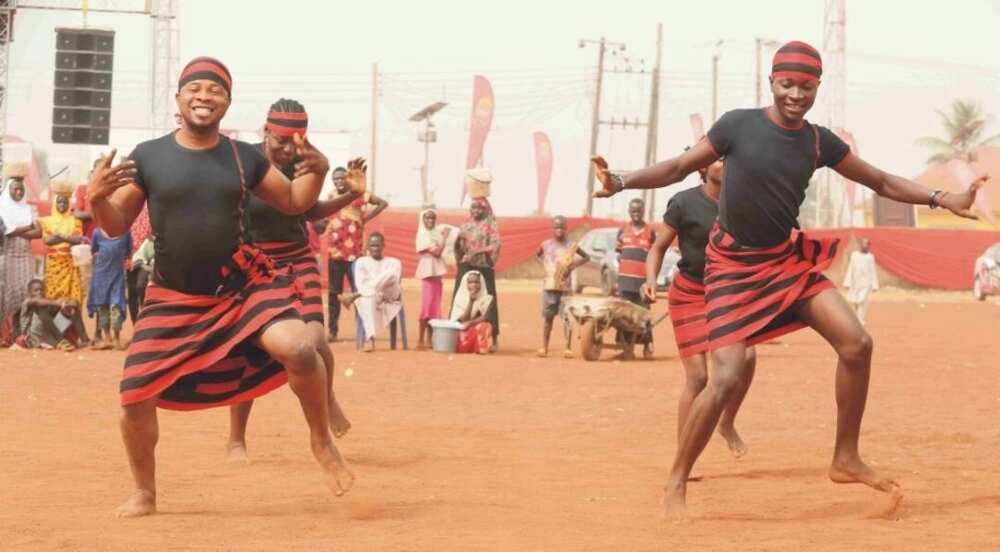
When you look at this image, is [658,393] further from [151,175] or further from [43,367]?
[151,175]

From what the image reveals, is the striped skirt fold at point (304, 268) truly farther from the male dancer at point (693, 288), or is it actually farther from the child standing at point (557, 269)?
the child standing at point (557, 269)

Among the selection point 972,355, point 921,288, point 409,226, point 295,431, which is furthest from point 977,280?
point 295,431

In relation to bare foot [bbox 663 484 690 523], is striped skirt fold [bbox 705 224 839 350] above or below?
above

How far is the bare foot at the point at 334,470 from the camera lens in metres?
7.50

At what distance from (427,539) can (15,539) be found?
1.72 meters

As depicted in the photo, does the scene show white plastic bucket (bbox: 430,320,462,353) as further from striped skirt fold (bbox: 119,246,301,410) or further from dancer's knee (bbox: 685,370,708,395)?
striped skirt fold (bbox: 119,246,301,410)

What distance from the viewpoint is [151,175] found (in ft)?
24.0

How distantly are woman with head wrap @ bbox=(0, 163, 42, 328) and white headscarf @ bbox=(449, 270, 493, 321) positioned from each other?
495 centimetres

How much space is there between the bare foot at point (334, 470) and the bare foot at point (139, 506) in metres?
0.81

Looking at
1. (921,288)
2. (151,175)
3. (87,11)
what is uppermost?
(87,11)

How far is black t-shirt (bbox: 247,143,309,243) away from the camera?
9281 mm

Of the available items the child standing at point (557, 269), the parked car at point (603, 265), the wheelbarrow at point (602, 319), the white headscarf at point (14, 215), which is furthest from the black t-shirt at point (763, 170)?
the parked car at point (603, 265)

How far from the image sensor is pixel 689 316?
9.39 m

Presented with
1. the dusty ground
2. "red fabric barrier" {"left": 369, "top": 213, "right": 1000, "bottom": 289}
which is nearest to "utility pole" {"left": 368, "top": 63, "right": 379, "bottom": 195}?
"red fabric barrier" {"left": 369, "top": 213, "right": 1000, "bottom": 289}
